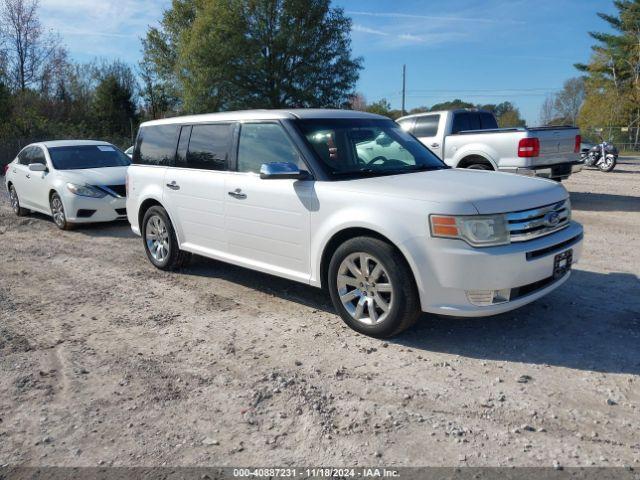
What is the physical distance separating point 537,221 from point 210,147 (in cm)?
337

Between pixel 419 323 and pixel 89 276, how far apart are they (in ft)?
13.7

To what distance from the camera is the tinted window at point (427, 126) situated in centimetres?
1198

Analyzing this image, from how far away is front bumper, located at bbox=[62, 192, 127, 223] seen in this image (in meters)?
9.50

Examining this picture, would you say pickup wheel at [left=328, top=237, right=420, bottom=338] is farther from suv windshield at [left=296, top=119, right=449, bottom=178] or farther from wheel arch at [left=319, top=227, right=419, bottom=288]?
suv windshield at [left=296, top=119, right=449, bottom=178]

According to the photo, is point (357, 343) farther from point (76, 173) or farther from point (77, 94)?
point (77, 94)

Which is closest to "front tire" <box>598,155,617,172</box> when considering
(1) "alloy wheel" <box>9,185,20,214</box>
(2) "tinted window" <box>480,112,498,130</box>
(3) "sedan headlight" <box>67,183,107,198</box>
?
(2) "tinted window" <box>480,112,498,130</box>

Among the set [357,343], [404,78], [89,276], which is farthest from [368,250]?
[404,78]

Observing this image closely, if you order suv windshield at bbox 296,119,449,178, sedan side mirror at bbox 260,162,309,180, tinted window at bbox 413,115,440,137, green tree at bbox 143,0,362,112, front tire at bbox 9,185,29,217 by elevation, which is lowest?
front tire at bbox 9,185,29,217

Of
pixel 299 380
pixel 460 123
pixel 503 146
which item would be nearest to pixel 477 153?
pixel 503 146

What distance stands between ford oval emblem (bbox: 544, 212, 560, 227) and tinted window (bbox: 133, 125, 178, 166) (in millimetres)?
4115

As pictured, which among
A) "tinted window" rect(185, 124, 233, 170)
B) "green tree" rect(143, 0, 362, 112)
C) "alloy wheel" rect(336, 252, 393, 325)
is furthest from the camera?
"green tree" rect(143, 0, 362, 112)

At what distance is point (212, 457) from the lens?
296 cm

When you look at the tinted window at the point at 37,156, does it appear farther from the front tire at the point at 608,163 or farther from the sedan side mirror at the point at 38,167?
the front tire at the point at 608,163

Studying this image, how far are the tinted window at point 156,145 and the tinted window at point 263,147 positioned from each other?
1307 mm
